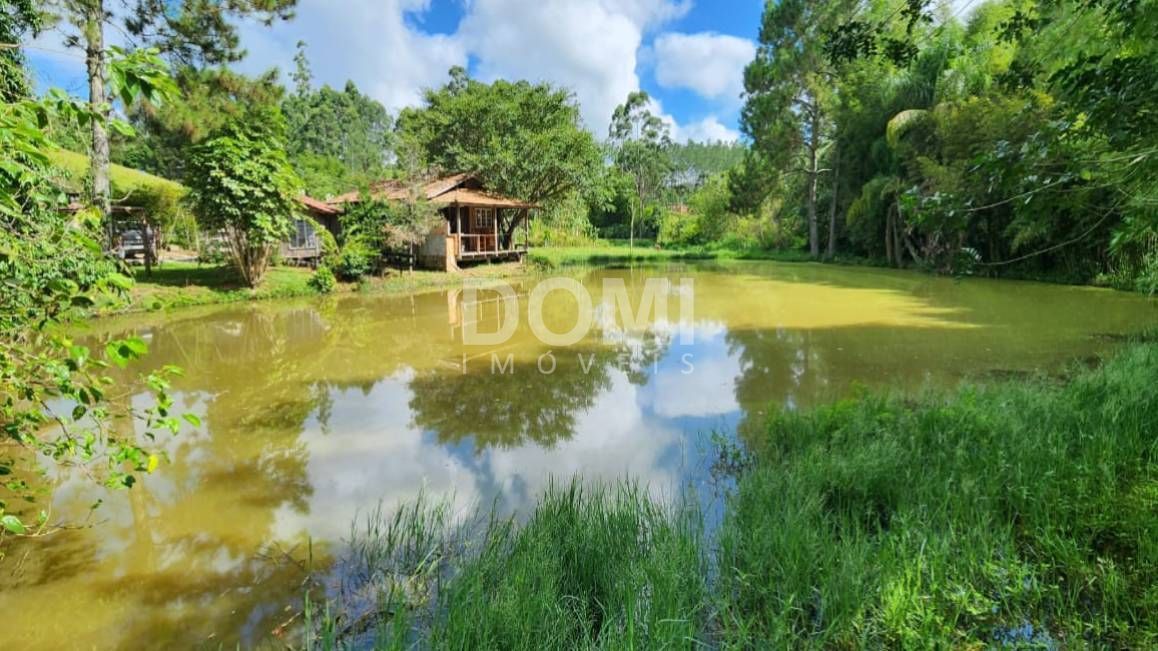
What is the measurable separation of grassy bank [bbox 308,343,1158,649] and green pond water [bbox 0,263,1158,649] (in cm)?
70

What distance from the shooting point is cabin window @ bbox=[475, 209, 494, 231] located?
70.5 feet

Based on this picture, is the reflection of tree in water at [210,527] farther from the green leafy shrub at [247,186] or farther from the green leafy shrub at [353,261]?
the green leafy shrub at [353,261]

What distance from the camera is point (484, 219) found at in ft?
71.9

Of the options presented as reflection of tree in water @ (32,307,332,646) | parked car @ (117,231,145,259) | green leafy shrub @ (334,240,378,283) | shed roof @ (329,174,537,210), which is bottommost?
reflection of tree in water @ (32,307,332,646)

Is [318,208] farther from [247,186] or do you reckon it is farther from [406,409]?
[406,409]

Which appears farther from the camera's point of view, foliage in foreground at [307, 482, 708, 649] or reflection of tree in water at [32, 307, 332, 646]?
reflection of tree in water at [32, 307, 332, 646]

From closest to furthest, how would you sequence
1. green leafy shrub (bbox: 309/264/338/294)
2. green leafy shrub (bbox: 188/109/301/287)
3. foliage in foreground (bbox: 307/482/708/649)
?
foliage in foreground (bbox: 307/482/708/649) < green leafy shrub (bbox: 188/109/301/287) < green leafy shrub (bbox: 309/264/338/294)

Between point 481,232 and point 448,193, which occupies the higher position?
point 448,193

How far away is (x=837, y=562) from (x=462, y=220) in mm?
20145

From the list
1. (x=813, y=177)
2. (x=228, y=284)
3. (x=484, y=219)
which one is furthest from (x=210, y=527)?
(x=813, y=177)

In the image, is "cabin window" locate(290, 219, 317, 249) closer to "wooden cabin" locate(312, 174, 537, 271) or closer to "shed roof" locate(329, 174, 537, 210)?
"wooden cabin" locate(312, 174, 537, 271)

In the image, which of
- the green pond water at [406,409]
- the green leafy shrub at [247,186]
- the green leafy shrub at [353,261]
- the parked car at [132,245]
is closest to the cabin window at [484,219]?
the green leafy shrub at [353,261]

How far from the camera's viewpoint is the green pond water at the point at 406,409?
291cm

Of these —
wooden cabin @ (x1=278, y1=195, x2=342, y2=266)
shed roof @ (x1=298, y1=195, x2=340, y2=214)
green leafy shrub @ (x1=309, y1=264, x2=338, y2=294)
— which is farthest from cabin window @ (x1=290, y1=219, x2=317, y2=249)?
green leafy shrub @ (x1=309, y1=264, x2=338, y2=294)
